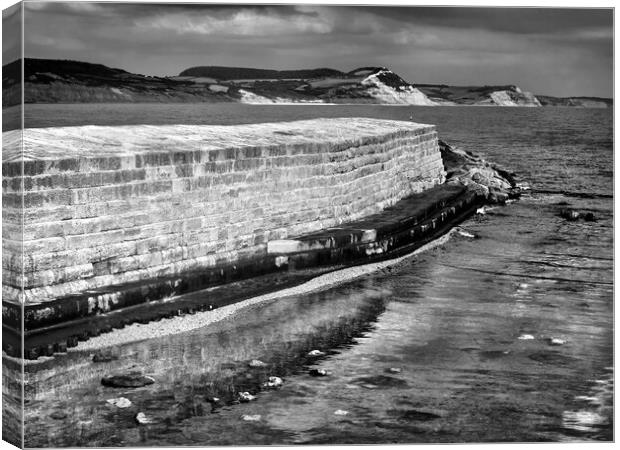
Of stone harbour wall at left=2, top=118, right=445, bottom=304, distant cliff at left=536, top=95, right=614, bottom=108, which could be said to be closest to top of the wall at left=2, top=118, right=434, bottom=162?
stone harbour wall at left=2, top=118, right=445, bottom=304

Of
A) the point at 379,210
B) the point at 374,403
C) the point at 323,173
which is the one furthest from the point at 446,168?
the point at 374,403

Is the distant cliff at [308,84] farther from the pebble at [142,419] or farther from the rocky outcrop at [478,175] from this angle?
the pebble at [142,419]

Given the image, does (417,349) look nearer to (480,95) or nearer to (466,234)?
(480,95)

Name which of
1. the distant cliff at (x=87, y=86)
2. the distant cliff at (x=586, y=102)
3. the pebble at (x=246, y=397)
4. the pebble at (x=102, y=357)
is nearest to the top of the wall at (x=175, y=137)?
the distant cliff at (x=87, y=86)

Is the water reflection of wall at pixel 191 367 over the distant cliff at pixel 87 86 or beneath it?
beneath

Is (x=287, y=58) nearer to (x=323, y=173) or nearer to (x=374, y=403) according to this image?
(x=374, y=403)

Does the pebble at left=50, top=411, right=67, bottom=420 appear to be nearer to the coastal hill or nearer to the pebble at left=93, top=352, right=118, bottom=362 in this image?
the pebble at left=93, top=352, right=118, bottom=362
